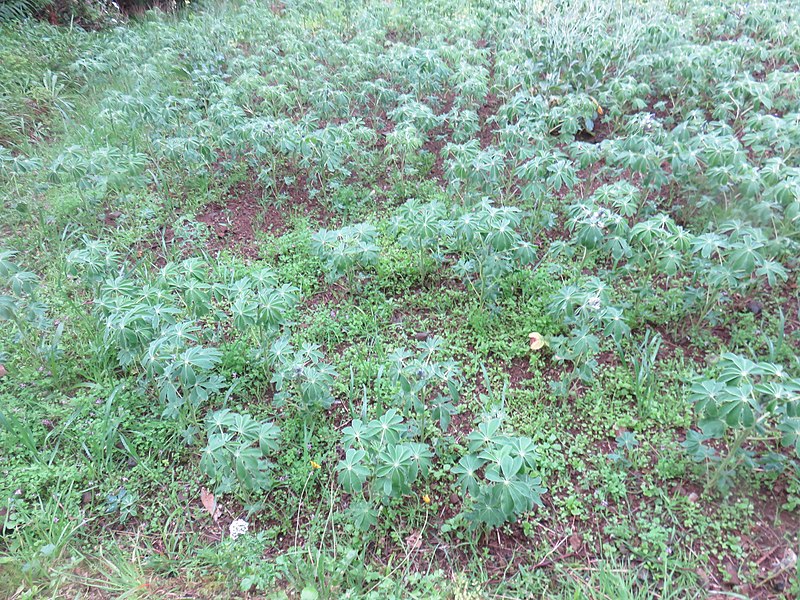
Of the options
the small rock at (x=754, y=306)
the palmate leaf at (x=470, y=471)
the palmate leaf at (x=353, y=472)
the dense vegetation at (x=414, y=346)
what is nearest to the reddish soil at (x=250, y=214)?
the dense vegetation at (x=414, y=346)

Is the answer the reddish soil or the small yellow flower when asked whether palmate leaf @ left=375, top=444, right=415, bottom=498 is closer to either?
the small yellow flower

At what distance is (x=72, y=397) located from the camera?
9.29 ft

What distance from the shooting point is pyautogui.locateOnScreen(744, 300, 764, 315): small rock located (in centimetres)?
304

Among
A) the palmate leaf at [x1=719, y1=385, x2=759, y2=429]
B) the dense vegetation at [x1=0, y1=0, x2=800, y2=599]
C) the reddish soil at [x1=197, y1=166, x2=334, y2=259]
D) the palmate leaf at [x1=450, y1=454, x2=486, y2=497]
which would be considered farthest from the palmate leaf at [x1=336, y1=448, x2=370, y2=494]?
the reddish soil at [x1=197, y1=166, x2=334, y2=259]

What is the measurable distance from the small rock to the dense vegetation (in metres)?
0.01

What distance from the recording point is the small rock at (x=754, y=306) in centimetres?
304

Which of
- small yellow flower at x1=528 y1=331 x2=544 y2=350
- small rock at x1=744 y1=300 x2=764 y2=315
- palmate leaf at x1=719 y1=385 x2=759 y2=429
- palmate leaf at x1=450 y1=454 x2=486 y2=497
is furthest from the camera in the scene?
small rock at x1=744 y1=300 x2=764 y2=315

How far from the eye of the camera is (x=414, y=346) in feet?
9.93

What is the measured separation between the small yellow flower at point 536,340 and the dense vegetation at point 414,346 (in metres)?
0.05

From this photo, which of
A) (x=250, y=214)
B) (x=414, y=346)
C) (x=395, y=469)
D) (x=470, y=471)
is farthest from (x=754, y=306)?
(x=250, y=214)

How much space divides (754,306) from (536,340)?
1386 mm

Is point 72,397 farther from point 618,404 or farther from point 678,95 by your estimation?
point 678,95

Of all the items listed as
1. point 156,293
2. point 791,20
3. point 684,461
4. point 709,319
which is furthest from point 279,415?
point 791,20

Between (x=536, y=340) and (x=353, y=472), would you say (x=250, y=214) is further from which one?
(x=353, y=472)
